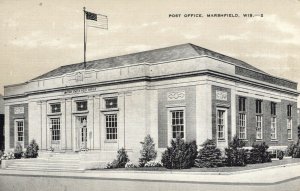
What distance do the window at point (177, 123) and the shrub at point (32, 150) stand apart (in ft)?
28.3

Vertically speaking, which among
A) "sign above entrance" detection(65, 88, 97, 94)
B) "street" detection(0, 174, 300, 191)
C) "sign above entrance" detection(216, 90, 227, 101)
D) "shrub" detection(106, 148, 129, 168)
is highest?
"sign above entrance" detection(65, 88, 97, 94)

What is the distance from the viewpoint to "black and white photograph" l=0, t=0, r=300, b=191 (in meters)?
16.9

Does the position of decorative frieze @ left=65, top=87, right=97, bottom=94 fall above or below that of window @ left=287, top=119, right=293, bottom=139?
above

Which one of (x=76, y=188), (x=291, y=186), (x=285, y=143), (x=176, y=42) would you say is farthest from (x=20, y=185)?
(x=285, y=143)

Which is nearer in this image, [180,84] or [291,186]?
[291,186]

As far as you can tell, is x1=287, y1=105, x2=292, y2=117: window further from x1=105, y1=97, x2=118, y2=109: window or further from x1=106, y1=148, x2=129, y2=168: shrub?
x1=106, y1=148, x2=129, y2=168: shrub

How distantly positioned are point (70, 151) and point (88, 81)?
391 cm

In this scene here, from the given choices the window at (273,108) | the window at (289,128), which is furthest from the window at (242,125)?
the window at (289,128)

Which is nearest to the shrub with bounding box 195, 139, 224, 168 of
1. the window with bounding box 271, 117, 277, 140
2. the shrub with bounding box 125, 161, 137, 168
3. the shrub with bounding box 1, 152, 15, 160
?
the shrub with bounding box 125, 161, 137, 168

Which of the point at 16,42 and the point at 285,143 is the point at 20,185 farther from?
the point at 285,143

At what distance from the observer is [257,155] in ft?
77.2

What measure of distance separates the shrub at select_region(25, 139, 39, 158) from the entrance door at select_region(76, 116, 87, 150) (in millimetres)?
2853

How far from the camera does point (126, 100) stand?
80.0ft

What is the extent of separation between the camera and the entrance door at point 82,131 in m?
26.1
